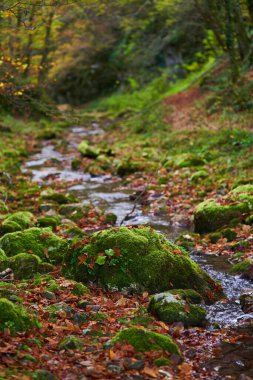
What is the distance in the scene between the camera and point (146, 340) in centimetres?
555

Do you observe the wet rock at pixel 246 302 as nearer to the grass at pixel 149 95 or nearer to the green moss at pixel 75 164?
the green moss at pixel 75 164

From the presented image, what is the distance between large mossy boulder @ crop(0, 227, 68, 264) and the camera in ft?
27.4

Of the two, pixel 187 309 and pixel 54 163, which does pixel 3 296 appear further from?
pixel 54 163

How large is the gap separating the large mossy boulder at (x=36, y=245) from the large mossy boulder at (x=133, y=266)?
609 mm

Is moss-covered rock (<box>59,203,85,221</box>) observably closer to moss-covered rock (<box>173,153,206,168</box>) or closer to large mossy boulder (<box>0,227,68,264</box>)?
large mossy boulder (<box>0,227,68,264</box>)

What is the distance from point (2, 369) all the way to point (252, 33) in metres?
23.5

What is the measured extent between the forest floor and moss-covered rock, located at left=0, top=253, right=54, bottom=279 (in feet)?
0.82

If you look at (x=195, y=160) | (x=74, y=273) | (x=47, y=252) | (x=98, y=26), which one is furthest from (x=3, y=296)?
(x=98, y=26)

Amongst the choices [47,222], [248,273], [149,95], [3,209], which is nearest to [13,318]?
[248,273]

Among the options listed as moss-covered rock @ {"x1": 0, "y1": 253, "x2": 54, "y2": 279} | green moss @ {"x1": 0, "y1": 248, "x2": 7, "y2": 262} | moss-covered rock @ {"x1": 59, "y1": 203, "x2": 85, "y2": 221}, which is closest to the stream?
moss-covered rock @ {"x1": 59, "y1": 203, "x2": 85, "y2": 221}

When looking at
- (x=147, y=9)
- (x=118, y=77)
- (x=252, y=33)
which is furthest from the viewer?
(x=118, y=77)

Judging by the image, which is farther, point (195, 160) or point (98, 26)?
point (98, 26)

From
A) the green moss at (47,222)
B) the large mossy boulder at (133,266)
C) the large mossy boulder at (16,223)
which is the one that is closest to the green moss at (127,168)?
the large mossy boulder at (16,223)

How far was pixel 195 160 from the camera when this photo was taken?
17219mm
